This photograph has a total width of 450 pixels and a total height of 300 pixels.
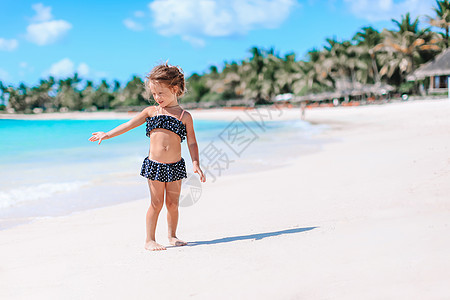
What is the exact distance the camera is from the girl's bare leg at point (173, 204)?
3176 millimetres

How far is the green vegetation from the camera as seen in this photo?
129ft

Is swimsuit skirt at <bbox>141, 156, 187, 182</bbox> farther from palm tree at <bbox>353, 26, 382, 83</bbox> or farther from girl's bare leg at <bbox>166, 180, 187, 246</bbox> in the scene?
palm tree at <bbox>353, 26, 382, 83</bbox>

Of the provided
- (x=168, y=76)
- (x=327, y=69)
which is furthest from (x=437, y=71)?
Result: (x=168, y=76)

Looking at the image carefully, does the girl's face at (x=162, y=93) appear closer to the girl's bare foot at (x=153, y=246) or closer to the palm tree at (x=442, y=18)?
the girl's bare foot at (x=153, y=246)

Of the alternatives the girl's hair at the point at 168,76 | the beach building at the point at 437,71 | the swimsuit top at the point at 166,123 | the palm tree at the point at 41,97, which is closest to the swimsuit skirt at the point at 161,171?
the swimsuit top at the point at 166,123

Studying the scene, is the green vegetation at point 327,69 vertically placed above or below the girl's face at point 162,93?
above

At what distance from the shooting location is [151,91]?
319cm

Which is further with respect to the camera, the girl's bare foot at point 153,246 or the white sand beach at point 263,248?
the girl's bare foot at point 153,246

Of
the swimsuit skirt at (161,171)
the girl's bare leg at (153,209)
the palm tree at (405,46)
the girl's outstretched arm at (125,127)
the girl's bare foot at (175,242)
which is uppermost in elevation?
A: the palm tree at (405,46)

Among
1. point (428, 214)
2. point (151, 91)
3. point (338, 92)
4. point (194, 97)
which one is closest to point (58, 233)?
point (151, 91)

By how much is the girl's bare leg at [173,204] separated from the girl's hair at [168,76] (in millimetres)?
724

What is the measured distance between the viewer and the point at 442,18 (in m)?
39.2

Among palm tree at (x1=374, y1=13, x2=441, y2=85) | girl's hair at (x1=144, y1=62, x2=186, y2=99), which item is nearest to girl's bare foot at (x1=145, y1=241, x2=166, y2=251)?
girl's hair at (x1=144, y1=62, x2=186, y2=99)

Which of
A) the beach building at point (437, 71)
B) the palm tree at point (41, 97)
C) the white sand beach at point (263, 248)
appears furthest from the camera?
the palm tree at point (41, 97)
